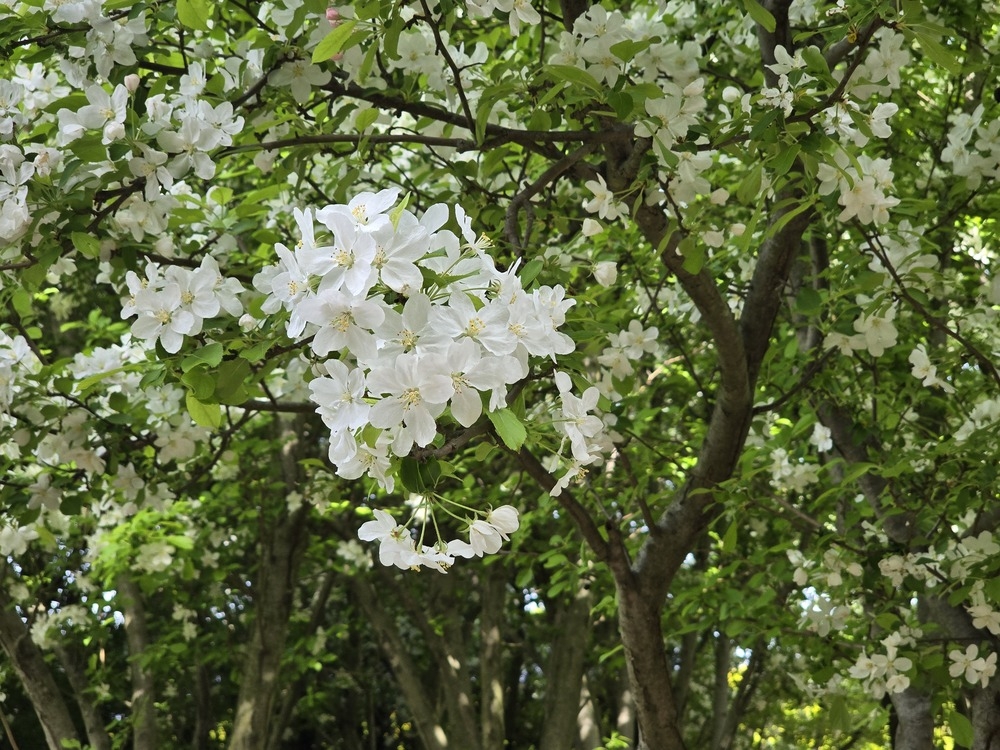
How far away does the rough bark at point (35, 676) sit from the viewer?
14.6ft

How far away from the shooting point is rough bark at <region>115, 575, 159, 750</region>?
5680 mm

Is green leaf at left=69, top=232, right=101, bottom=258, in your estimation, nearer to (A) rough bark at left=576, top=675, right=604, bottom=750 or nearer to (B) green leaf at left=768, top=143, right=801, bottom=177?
(B) green leaf at left=768, top=143, right=801, bottom=177

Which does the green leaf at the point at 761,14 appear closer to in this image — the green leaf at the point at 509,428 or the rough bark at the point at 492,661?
the green leaf at the point at 509,428

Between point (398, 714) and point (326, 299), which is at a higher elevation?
point (398, 714)

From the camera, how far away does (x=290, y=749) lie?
11.2 meters

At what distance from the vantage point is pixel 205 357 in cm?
158

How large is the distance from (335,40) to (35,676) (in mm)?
3830

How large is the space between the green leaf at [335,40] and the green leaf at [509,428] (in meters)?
0.81

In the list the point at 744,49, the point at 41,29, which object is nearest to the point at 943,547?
the point at 744,49

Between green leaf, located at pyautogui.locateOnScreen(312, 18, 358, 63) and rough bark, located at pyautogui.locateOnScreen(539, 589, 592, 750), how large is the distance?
496 cm

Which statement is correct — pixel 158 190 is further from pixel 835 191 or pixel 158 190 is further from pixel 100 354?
pixel 835 191

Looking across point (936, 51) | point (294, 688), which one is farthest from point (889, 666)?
point (294, 688)

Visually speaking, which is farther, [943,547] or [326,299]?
[943,547]

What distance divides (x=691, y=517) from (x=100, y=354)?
181cm
